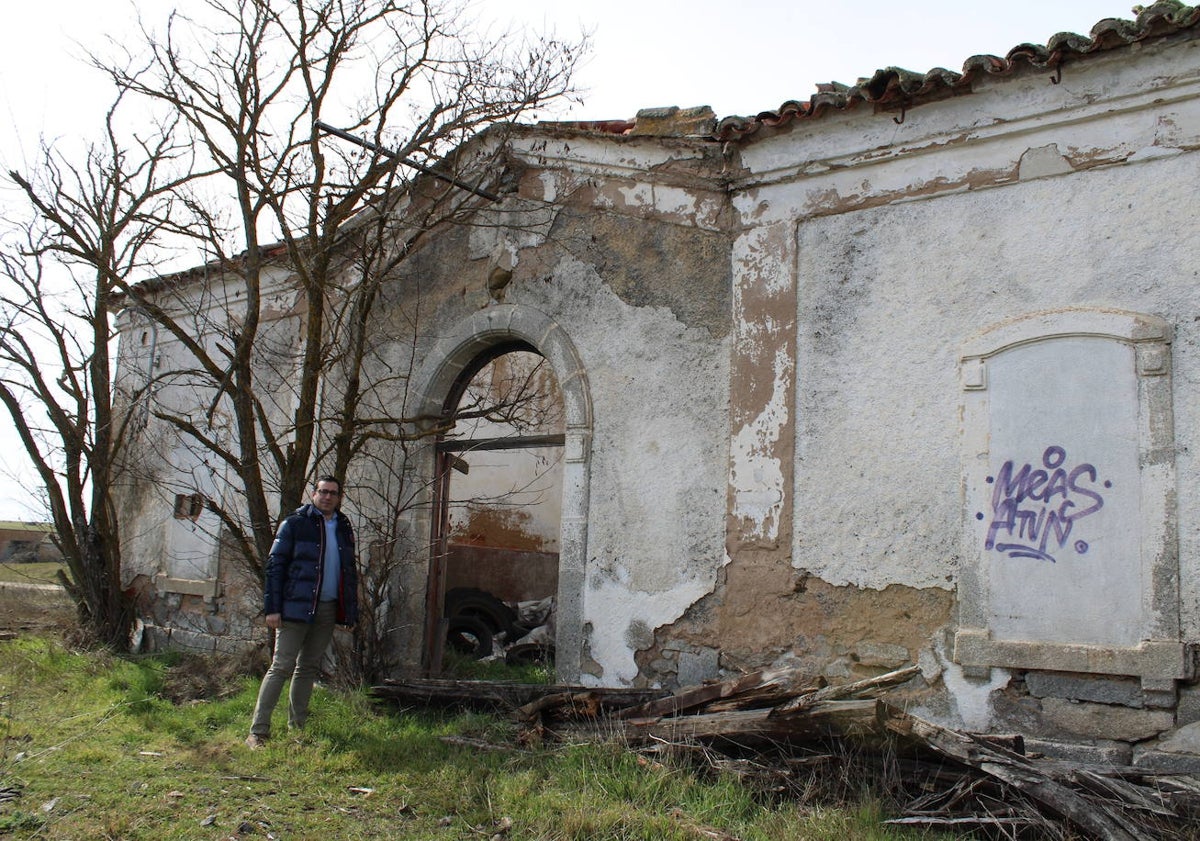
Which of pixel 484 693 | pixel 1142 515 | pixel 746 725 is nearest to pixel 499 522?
pixel 484 693

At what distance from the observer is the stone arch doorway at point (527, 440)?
22.1 ft

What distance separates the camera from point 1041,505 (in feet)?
17.2

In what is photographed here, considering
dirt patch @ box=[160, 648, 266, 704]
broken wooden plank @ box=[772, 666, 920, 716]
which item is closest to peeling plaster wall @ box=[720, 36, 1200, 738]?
broken wooden plank @ box=[772, 666, 920, 716]

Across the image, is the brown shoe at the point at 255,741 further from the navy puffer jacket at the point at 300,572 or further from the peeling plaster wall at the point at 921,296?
the peeling plaster wall at the point at 921,296

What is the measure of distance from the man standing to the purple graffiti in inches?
149

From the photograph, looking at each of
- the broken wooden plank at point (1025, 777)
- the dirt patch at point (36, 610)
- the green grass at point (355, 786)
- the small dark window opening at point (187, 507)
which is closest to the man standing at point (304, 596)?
the green grass at point (355, 786)

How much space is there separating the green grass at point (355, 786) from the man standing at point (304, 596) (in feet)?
0.83

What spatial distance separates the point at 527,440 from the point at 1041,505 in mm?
3683

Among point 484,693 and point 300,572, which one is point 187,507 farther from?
point 484,693

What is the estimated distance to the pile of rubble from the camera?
4.04 m

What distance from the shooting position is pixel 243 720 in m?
6.36

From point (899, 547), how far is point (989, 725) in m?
1.04

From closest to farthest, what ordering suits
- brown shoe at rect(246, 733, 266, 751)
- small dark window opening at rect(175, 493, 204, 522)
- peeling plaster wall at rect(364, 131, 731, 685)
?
1. brown shoe at rect(246, 733, 266, 751)
2. peeling plaster wall at rect(364, 131, 731, 685)
3. small dark window opening at rect(175, 493, 204, 522)

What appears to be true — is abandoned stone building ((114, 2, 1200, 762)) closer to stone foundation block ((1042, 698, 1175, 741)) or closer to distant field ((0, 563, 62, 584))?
stone foundation block ((1042, 698, 1175, 741))
